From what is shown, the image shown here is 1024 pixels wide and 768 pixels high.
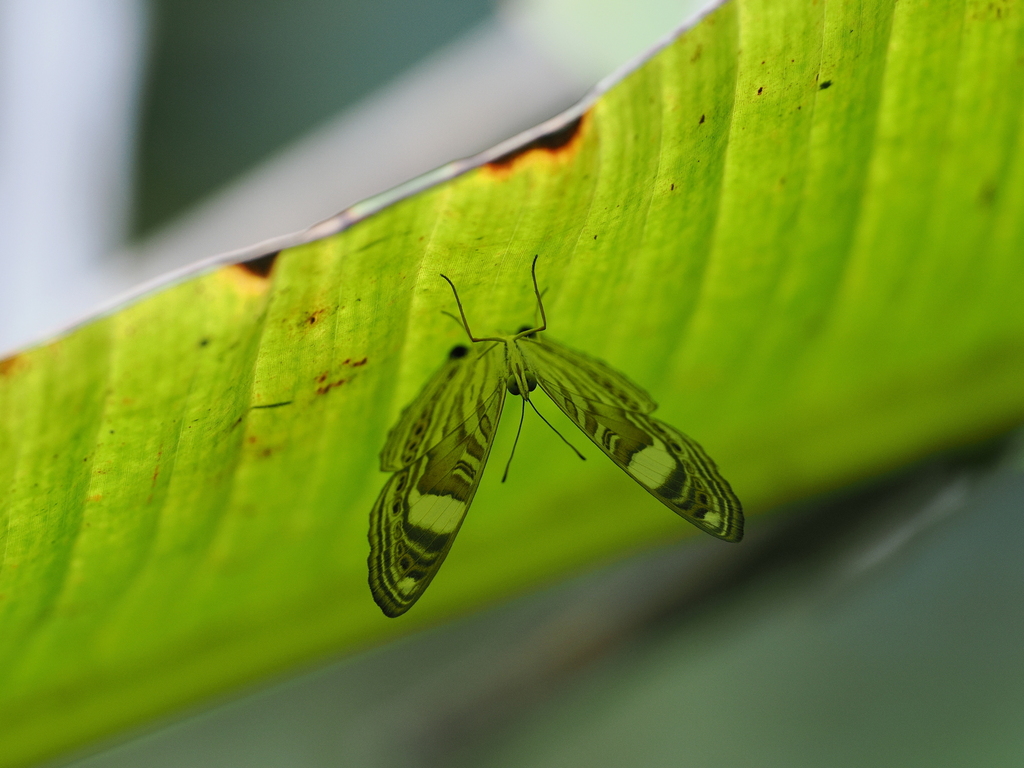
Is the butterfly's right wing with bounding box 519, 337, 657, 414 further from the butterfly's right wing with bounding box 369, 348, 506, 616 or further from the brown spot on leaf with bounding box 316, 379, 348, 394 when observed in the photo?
the brown spot on leaf with bounding box 316, 379, 348, 394

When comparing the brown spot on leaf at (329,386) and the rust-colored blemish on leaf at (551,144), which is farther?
the brown spot on leaf at (329,386)

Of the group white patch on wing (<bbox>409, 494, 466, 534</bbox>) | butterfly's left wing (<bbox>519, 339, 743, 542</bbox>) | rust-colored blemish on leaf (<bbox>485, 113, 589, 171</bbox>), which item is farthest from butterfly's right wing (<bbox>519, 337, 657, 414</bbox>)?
rust-colored blemish on leaf (<bbox>485, 113, 589, 171</bbox>)

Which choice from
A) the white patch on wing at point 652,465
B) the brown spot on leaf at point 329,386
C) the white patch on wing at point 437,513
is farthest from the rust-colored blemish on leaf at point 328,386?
the white patch on wing at point 652,465

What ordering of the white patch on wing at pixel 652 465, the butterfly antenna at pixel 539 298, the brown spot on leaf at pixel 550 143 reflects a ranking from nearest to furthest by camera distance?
the brown spot on leaf at pixel 550 143 → the butterfly antenna at pixel 539 298 → the white patch on wing at pixel 652 465

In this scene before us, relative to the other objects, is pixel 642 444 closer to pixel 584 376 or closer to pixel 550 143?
pixel 584 376

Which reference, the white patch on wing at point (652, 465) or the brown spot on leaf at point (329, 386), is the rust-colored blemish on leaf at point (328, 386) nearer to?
the brown spot on leaf at point (329, 386)

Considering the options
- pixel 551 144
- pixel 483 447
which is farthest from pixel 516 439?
pixel 551 144

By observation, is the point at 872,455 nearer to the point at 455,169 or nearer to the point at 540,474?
the point at 540,474

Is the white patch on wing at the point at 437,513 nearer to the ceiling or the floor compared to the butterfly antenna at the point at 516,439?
nearer to the floor
